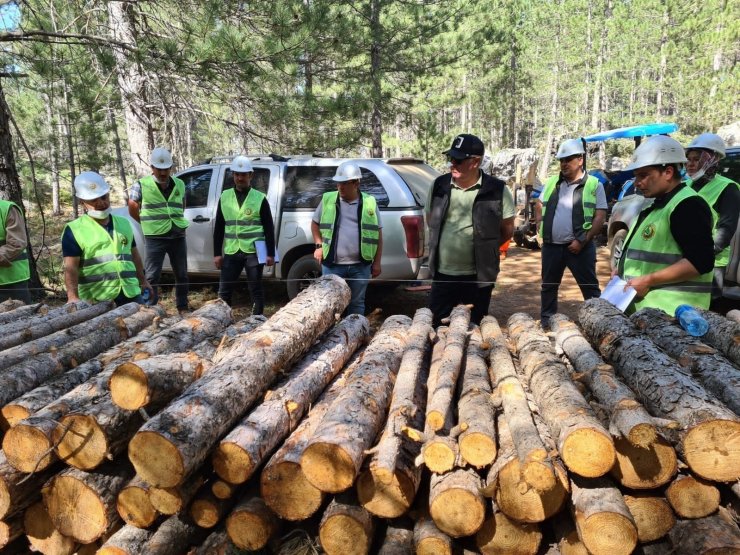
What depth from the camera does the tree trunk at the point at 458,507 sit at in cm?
192

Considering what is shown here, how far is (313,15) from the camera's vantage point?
7047mm

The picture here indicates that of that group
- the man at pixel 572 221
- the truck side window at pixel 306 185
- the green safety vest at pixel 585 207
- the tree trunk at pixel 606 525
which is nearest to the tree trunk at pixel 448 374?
the tree trunk at pixel 606 525

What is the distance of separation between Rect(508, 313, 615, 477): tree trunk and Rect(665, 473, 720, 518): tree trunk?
0.31 meters

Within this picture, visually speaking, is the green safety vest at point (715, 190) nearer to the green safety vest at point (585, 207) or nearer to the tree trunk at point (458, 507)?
the green safety vest at point (585, 207)

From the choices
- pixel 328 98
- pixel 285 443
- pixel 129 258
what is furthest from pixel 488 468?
pixel 328 98

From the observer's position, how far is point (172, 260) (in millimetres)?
6387

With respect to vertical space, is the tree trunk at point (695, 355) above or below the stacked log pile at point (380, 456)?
above

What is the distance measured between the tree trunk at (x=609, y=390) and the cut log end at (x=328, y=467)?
3.47 feet

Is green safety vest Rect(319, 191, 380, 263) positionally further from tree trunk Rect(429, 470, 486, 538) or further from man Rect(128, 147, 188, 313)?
tree trunk Rect(429, 470, 486, 538)

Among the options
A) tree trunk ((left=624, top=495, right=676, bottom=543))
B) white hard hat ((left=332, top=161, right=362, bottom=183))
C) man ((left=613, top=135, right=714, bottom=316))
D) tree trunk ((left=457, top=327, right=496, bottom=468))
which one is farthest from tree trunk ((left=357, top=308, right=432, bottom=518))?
white hard hat ((left=332, top=161, right=362, bottom=183))

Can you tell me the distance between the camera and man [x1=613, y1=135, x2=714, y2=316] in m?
3.13

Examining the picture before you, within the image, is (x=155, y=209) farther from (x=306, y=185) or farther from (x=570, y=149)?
(x=570, y=149)

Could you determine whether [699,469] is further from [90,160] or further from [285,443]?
[90,160]

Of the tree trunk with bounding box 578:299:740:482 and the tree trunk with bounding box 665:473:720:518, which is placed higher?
the tree trunk with bounding box 578:299:740:482
